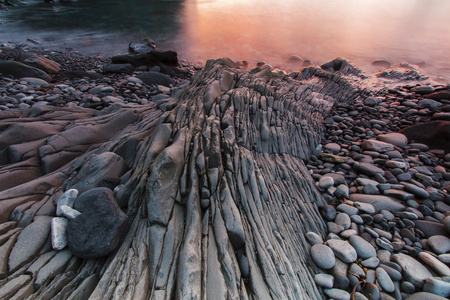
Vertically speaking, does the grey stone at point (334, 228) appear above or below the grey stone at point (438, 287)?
below

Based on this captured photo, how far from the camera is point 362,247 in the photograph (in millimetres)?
2480

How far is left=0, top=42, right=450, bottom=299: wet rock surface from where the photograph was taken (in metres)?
1.81

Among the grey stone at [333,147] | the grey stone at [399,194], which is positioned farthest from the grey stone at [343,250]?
the grey stone at [333,147]

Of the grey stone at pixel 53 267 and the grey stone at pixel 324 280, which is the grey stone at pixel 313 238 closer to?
the grey stone at pixel 324 280

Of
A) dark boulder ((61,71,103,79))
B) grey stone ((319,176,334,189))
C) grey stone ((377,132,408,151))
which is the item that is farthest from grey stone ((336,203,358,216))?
dark boulder ((61,71,103,79))

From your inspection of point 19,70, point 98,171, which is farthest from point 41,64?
point 98,171

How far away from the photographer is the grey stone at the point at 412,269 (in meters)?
2.19

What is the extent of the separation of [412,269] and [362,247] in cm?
44

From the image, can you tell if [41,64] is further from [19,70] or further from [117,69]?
[117,69]

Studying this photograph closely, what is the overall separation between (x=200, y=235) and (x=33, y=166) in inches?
101

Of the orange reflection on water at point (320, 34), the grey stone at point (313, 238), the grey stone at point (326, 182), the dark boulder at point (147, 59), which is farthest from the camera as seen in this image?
the orange reflection on water at point (320, 34)

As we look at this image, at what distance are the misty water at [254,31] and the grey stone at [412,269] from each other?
440 inches

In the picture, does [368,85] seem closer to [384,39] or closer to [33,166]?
[33,166]

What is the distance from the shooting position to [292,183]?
3123 mm
